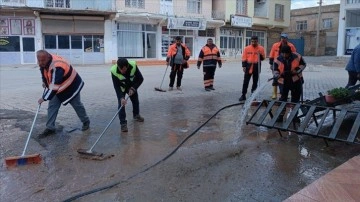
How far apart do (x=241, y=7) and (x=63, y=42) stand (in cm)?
1680

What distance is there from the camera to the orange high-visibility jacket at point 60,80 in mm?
5547

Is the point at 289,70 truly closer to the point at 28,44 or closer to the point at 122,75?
the point at 122,75

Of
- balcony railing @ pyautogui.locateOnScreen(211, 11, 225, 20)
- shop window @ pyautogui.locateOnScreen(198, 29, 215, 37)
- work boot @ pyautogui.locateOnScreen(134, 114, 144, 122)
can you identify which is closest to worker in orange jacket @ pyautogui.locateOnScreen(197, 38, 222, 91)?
work boot @ pyautogui.locateOnScreen(134, 114, 144, 122)

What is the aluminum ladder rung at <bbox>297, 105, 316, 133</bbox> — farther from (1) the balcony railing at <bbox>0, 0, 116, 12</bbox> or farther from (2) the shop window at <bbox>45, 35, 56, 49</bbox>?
(2) the shop window at <bbox>45, 35, 56, 49</bbox>

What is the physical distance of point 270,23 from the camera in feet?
124

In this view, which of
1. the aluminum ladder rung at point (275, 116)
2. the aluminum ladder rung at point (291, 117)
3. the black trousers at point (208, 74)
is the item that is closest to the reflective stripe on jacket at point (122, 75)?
the aluminum ladder rung at point (275, 116)

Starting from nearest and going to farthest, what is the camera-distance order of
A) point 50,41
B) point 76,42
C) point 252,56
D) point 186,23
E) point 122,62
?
point 122,62 → point 252,56 → point 50,41 → point 76,42 → point 186,23

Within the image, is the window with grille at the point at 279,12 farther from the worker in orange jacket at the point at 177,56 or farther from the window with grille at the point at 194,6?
the worker in orange jacket at the point at 177,56

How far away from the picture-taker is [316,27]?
46188mm

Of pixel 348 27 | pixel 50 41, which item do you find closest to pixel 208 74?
pixel 50 41

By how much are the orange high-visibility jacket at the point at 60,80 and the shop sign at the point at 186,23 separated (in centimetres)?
2440

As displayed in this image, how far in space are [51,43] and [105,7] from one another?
441cm

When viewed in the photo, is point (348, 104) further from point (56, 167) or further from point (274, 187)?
point (56, 167)

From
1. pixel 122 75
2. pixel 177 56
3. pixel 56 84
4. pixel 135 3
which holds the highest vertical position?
pixel 135 3
